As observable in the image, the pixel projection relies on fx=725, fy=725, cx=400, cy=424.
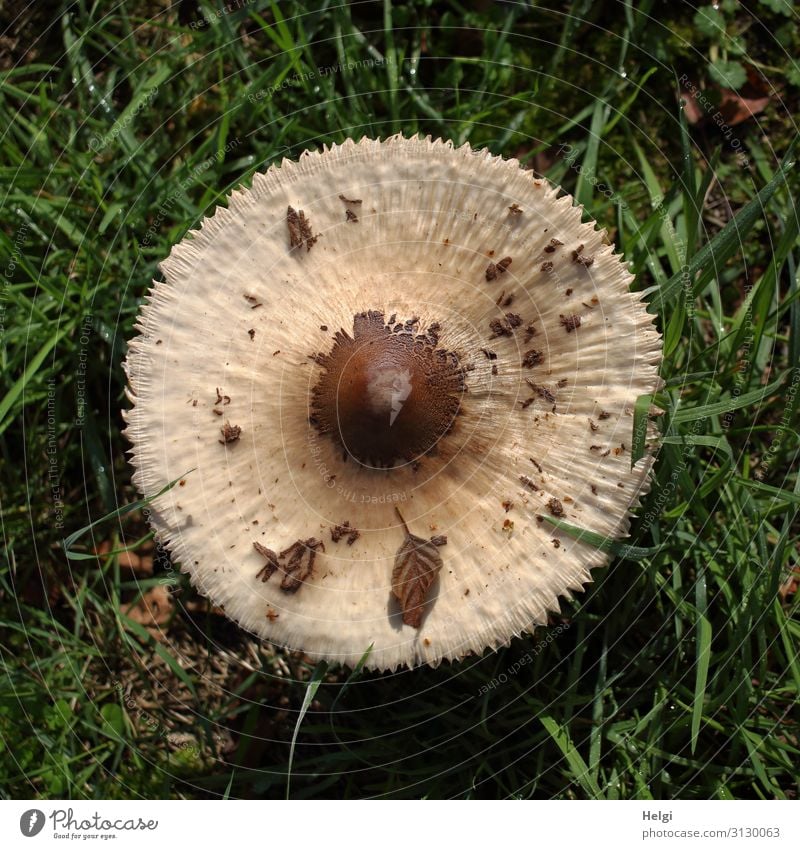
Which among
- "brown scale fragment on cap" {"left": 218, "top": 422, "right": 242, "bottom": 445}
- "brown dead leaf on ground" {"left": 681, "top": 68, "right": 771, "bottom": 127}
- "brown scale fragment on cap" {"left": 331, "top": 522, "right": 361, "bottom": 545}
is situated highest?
"brown dead leaf on ground" {"left": 681, "top": 68, "right": 771, "bottom": 127}

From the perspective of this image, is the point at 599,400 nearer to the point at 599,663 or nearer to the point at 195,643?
the point at 599,663

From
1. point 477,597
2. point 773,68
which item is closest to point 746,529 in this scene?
point 477,597

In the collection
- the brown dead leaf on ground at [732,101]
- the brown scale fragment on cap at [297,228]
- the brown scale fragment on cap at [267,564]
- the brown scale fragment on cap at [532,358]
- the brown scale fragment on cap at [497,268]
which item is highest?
the brown dead leaf on ground at [732,101]

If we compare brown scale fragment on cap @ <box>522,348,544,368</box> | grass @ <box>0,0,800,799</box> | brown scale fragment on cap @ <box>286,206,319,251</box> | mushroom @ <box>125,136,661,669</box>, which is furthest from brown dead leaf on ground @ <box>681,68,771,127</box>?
brown scale fragment on cap @ <box>286,206,319,251</box>

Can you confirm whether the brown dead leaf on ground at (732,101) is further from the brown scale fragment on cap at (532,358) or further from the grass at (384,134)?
the brown scale fragment on cap at (532,358)

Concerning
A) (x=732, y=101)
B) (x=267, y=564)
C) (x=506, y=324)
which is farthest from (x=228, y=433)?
(x=732, y=101)

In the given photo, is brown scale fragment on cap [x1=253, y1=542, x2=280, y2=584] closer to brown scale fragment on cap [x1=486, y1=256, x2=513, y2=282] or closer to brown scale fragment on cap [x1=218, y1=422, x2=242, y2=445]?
brown scale fragment on cap [x1=218, y1=422, x2=242, y2=445]
